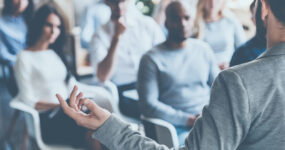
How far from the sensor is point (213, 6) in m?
1.97

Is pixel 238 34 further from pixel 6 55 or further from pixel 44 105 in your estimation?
pixel 6 55

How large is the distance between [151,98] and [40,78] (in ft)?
1.87

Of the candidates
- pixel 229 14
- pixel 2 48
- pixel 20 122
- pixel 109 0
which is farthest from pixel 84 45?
pixel 229 14

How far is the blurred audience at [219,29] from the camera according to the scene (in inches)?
75.4

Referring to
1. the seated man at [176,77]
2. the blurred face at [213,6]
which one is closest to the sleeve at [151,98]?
the seated man at [176,77]

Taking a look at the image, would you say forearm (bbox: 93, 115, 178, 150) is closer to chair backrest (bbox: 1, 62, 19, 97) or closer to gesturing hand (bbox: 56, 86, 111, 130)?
gesturing hand (bbox: 56, 86, 111, 130)

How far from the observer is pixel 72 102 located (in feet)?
2.18

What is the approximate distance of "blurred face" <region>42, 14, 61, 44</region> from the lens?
1.64 meters

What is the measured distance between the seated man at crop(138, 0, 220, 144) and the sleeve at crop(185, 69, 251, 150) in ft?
3.12

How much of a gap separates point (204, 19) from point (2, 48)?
1.16 metres

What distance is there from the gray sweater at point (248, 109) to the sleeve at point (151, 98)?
36.8 inches

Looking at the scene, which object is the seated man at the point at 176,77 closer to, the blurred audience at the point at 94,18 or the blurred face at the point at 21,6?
the blurred audience at the point at 94,18

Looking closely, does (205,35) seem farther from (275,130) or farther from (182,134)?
(275,130)

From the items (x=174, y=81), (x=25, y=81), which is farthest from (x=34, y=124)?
(x=174, y=81)
